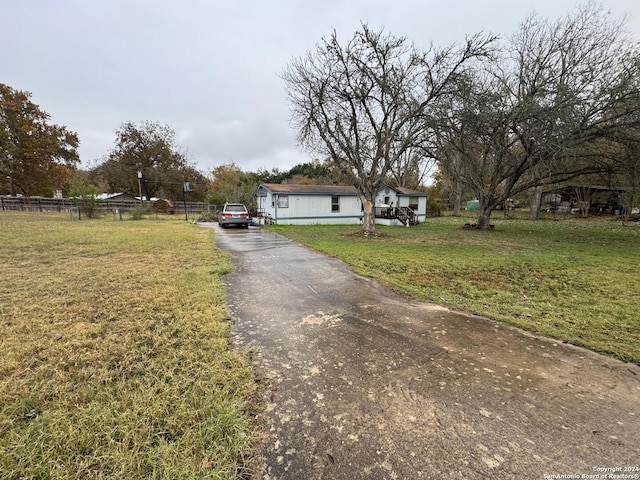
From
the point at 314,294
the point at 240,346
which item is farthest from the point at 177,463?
the point at 314,294

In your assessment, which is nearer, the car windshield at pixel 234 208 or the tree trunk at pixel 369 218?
the tree trunk at pixel 369 218

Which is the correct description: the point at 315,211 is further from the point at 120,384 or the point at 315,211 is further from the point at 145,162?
the point at 145,162

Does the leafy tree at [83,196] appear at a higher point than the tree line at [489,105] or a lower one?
lower

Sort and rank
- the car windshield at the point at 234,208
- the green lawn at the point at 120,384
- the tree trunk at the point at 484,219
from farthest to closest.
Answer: the car windshield at the point at 234,208 → the tree trunk at the point at 484,219 → the green lawn at the point at 120,384

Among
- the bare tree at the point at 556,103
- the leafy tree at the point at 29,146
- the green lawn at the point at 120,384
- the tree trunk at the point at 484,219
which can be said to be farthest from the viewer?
the leafy tree at the point at 29,146

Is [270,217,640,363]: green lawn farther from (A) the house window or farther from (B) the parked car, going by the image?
(A) the house window

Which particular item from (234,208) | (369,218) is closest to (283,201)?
(234,208)

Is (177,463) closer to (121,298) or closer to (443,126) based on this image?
(121,298)

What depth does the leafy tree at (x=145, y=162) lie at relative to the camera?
111ft

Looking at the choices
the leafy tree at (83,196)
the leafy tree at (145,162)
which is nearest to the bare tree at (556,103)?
the leafy tree at (83,196)

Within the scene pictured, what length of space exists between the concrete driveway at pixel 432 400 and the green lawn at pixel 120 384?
31cm

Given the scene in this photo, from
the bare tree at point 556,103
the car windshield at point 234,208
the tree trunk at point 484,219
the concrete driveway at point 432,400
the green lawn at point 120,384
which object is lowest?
the concrete driveway at point 432,400

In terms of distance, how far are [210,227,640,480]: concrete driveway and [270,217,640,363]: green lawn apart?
22.2 inches

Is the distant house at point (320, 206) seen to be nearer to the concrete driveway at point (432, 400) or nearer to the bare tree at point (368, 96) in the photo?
the bare tree at point (368, 96)
